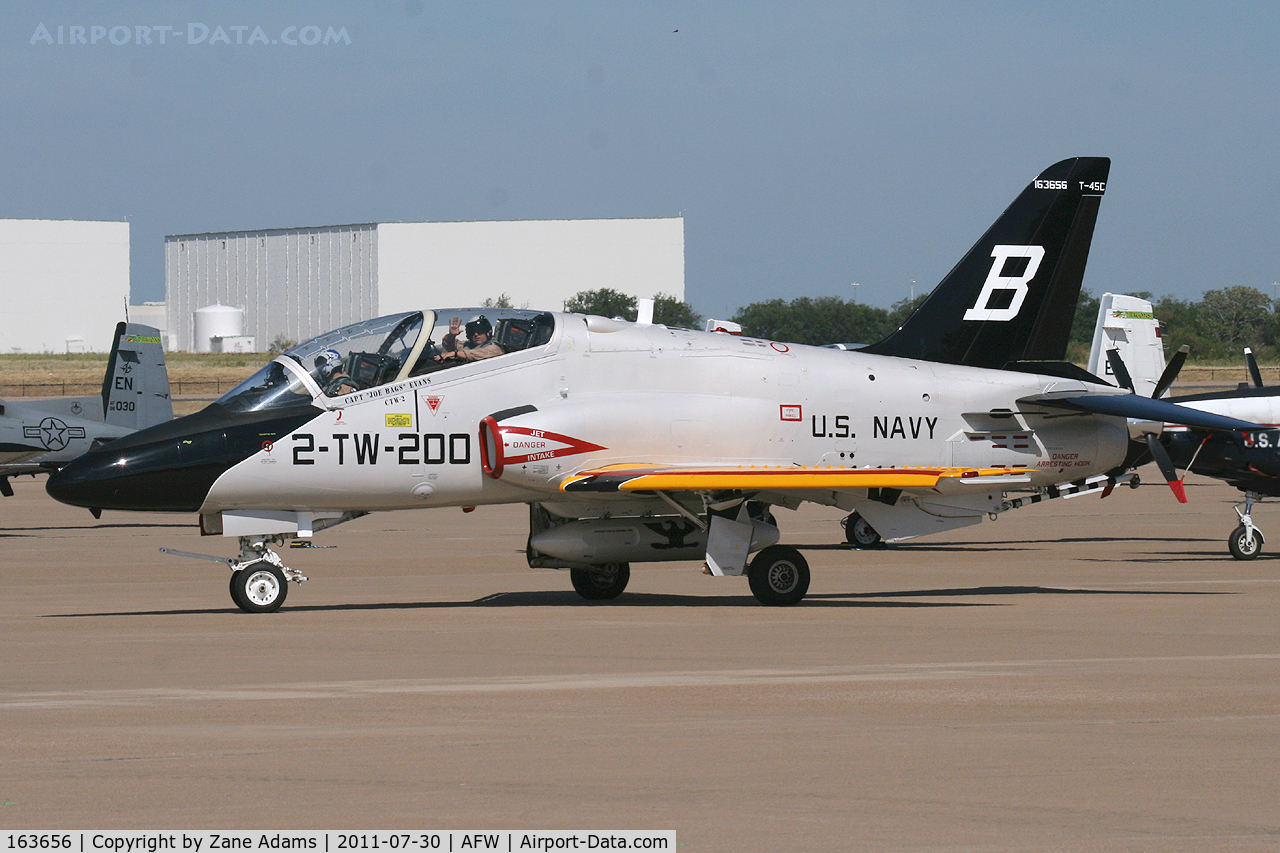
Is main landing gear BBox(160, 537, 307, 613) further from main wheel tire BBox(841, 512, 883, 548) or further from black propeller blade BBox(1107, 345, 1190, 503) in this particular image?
main wheel tire BBox(841, 512, 883, 548)

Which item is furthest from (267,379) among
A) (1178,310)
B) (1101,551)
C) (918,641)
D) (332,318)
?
(1178,310)

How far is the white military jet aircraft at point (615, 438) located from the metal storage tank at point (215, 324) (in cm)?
9465

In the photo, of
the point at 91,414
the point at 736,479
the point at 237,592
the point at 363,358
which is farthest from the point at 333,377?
the point at 91,414

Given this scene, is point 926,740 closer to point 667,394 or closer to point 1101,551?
point 667,394

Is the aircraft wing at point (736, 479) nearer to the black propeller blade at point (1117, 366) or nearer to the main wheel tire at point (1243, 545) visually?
the black propeller blade at point (1117, 366)

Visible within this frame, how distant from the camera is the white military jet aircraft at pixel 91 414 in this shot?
26125 mm

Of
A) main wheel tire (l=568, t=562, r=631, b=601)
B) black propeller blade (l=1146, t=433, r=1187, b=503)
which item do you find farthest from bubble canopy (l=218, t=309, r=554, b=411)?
black propeller blade (l=1146, t=433, r=1187, b=503)

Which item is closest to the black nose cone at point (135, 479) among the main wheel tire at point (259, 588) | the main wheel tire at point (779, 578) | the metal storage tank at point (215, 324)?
the main wheel tire at point (259, 588)

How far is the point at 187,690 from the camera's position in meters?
9.17

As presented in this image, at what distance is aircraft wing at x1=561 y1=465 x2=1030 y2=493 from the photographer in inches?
525

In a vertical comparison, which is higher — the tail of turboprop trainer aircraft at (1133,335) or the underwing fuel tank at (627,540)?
the tail of turboprop trainer aircraft at (1133,335)

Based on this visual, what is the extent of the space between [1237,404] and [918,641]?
1133cm

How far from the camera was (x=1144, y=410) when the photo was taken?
566 inches

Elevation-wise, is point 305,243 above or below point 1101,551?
above
